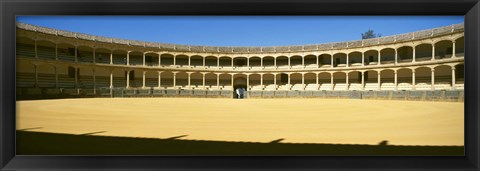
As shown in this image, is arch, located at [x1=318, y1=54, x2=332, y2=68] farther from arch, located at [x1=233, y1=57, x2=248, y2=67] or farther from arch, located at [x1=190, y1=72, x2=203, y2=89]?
arch, located at [x1=190, y1=72, x2=203, y2=89]

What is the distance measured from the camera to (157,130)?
616 centimetres

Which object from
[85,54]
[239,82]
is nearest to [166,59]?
[85,54]

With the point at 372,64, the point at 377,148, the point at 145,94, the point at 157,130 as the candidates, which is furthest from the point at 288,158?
the point at 372,64

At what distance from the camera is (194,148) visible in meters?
4.39

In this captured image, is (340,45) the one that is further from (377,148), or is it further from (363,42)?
(377,148)

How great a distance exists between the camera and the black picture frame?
2973 mm

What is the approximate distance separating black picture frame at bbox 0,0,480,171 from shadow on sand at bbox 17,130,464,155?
42.9 inches

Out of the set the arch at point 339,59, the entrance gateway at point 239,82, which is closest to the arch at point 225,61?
the entrance gateway at point 239,82

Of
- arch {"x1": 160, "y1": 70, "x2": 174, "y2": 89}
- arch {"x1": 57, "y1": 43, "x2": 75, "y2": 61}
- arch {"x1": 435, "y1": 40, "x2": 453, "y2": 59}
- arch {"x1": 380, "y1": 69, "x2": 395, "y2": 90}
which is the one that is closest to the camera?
arch {"x1": 435, "y1": 40, "x2": 453, "y2": 59}

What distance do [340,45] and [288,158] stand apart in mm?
34136

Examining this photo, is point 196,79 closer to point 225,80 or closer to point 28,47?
point 225,80

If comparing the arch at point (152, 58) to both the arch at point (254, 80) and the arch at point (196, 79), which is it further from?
the arch at point (254, 80)

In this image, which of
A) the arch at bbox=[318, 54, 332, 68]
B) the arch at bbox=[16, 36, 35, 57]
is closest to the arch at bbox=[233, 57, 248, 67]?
the arch at bbox=[318, 54, 332, 68]
